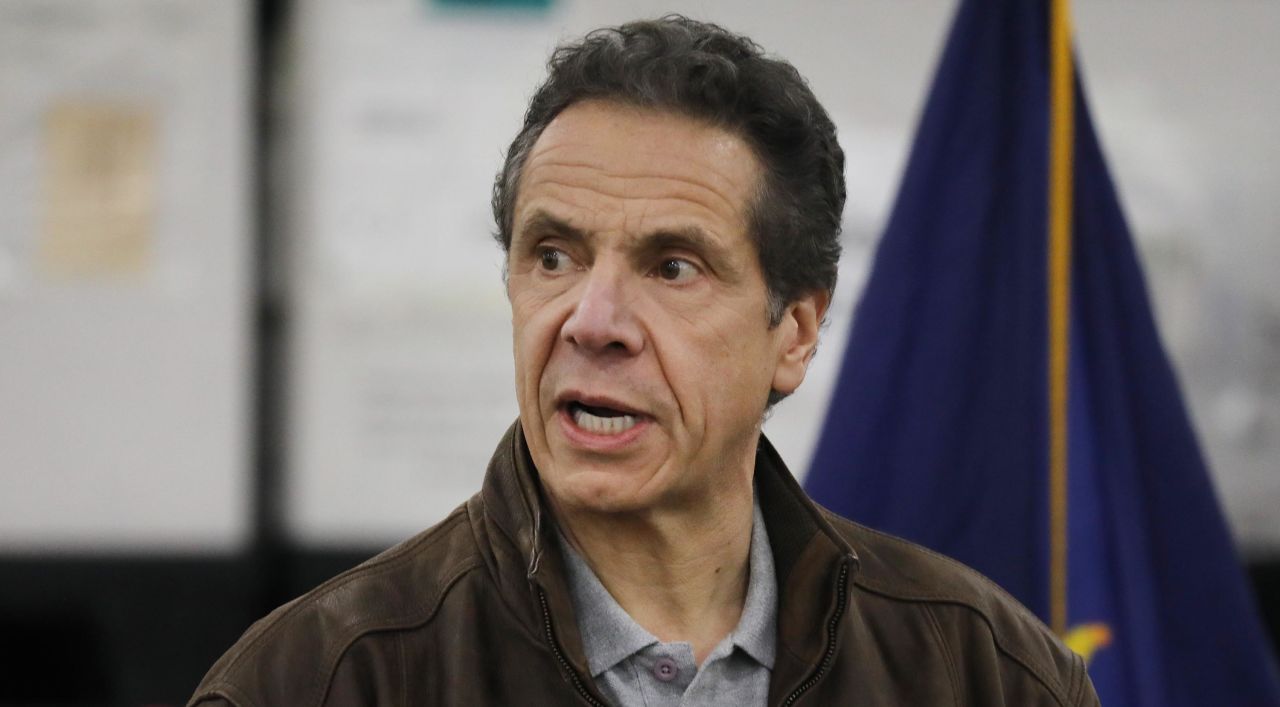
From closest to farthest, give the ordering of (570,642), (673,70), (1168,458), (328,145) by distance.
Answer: (570,642) → (673,70) → (1168,458) → (328,145)

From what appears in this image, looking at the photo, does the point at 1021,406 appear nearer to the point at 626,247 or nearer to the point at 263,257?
the point at 626,247

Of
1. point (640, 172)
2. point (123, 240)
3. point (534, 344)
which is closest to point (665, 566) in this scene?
point (534, 344)

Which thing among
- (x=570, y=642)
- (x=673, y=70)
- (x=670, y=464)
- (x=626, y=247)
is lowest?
(x=570, y=642)

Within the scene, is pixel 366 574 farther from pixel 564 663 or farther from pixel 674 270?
pixel 674 270

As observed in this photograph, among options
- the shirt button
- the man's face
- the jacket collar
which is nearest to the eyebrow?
the man's face

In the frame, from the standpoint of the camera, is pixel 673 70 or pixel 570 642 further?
pixel 673 70

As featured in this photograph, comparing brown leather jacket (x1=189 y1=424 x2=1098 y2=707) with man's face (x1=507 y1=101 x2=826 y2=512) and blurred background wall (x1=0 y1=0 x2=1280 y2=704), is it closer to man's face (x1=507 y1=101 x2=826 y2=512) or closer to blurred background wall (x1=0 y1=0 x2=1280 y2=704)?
man's face (x1=507 y1=101 x2=826 y2=512)

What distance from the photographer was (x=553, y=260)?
7.95ft

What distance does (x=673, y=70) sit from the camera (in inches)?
94.5

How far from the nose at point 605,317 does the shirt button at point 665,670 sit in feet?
1.36

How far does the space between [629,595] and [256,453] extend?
2.88m

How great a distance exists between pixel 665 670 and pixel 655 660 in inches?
0.8

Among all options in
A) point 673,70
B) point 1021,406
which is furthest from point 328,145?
point 673,70

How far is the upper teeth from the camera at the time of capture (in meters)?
2.33
